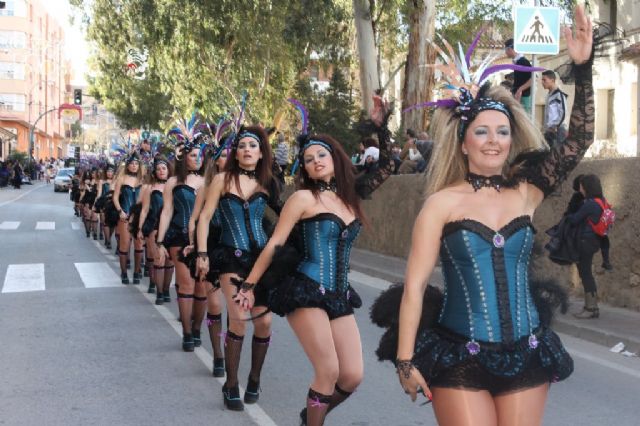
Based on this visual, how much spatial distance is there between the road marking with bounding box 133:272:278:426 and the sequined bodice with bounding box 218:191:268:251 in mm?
1205

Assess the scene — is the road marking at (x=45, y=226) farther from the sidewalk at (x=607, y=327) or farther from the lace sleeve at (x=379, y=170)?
the lace sleeve at (x=379, y=170)

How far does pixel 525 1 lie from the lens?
26.4 metres

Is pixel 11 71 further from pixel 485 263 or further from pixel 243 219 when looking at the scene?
pixel 485 263

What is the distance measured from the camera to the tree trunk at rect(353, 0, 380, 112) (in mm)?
22828

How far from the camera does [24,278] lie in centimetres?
1603

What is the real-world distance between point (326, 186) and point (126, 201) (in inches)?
427

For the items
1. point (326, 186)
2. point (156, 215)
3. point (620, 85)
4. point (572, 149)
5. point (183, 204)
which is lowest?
point (156, 215)

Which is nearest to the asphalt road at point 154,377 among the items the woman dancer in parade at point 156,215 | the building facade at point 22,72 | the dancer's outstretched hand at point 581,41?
the woman dancer in parade at point 156,215

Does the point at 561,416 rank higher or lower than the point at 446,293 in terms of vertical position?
lower

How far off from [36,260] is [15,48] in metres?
92.2

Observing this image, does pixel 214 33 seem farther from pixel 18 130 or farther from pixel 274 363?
pixel 18 130

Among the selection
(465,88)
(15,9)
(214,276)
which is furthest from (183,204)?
(15,9)

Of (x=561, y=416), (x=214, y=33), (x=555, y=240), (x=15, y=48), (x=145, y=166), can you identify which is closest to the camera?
(x=561, y=416)

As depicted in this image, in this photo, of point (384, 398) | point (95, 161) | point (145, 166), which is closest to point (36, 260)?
point (145, 166)
